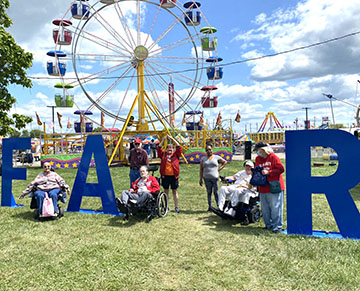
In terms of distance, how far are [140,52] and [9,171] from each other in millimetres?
11547

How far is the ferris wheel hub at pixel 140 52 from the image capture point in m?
16.9

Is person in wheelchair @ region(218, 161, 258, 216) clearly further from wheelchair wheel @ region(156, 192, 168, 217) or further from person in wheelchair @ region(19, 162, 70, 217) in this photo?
person in wheelchair @ region(19, 162, 70, 217)

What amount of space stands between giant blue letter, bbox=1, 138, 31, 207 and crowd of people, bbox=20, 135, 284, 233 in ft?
3.85

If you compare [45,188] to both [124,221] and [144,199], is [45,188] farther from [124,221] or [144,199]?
[144,199]

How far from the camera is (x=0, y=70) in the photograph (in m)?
13.0

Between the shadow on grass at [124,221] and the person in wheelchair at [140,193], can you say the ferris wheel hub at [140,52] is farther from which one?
the shadow on grass at [124,221]

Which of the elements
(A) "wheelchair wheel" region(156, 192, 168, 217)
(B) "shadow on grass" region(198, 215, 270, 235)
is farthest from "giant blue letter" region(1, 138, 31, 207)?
(B) "shadow on grass" region(198, 215, 270, 235)

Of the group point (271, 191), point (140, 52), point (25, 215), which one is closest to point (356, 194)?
point (271, 191)

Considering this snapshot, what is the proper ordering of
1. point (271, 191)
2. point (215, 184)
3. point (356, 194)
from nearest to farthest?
point (271, 191) < point (215, 184) < point (356, 194)

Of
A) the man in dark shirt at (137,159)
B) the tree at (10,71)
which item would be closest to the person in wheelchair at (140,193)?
the man in dark shirt at (137,159)

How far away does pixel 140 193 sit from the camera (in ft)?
18.6

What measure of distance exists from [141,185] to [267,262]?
298cm

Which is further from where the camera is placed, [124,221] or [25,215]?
[25,215]

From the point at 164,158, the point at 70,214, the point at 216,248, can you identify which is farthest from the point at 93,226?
the point at 216,248
